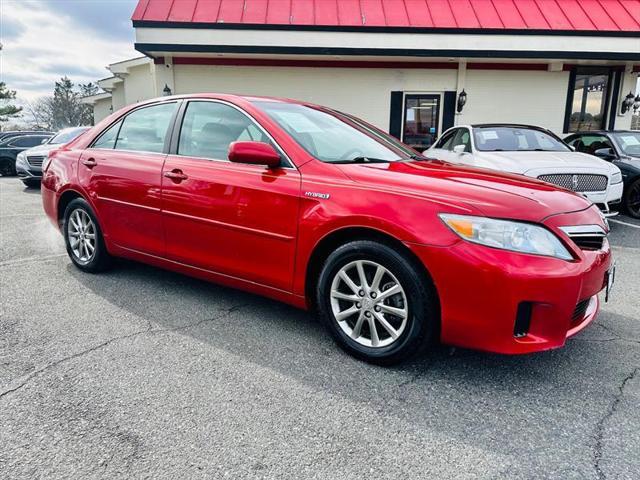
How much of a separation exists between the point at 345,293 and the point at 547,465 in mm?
1277

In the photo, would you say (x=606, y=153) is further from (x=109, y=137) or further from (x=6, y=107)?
(x=6, y=107)

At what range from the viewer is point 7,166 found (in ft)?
49.2

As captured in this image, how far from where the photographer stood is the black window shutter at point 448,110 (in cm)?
1162

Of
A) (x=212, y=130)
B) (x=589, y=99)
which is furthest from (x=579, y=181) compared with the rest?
(x=589, y=99)

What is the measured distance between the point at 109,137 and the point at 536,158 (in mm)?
5053

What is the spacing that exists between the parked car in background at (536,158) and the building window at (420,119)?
14.2 feet

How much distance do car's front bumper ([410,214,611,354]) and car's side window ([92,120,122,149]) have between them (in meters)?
2.92

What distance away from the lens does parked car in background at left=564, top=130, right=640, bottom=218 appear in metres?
7.15

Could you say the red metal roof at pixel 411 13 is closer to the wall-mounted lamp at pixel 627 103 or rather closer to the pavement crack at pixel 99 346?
the wall-mounted lamp at pixel 627 103

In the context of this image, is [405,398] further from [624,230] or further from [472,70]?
Answer: [472,70]

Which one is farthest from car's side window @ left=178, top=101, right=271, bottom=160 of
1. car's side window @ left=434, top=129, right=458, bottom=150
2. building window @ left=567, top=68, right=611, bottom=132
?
building window @ left=567, top=68, right=611, bottom=132

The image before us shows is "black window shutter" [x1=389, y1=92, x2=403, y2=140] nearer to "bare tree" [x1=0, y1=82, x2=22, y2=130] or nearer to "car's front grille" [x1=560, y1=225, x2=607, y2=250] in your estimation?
"car's front grille" [x1=560, y1=225, x2=607, y2=250]

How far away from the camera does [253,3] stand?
11.1 meters

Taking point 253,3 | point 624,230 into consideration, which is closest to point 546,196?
point 624,230
